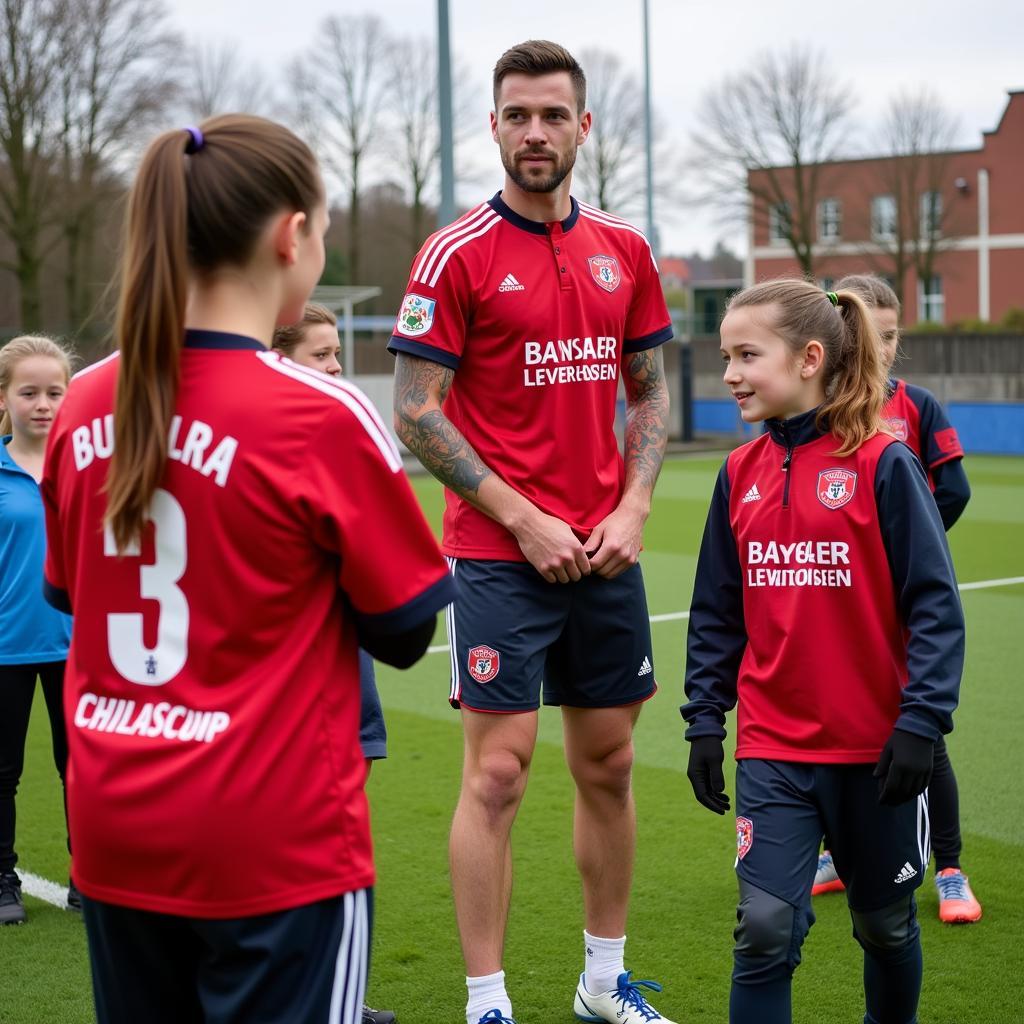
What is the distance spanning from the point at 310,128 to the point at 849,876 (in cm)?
4261

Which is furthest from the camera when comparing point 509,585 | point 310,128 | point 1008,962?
point 310,128

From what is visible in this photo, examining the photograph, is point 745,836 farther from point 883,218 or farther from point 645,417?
point 883,218

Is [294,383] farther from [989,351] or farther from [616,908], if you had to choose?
[989,351]

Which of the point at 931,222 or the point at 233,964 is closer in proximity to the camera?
the point at 233,964

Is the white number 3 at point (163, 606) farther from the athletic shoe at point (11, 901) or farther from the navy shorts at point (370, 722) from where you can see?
the athletic shoe at point (11, 901)

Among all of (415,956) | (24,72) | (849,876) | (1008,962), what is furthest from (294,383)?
(24,72)

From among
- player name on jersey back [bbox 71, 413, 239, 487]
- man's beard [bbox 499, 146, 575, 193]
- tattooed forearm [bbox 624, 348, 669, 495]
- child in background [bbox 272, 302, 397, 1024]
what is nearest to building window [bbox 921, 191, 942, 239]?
tattooed forearm [bbox 624, 348, 669, 495]

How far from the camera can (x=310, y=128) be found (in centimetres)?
4334

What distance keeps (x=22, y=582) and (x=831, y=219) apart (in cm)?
5305

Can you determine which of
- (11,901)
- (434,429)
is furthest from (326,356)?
(11,901)

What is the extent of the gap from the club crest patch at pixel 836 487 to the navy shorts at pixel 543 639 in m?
0.83

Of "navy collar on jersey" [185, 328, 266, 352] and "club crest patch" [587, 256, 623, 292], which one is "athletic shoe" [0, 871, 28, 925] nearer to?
"club crest patch" [587, 256, 623, 292]

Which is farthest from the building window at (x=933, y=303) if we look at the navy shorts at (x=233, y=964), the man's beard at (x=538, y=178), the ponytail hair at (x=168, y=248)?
the navy shorts at (x=233, y=964)

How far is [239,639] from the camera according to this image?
201 centimetres
